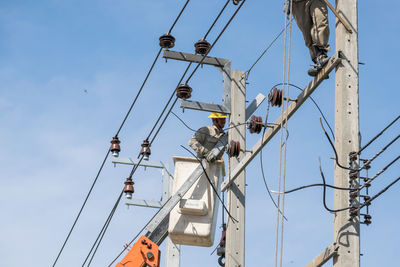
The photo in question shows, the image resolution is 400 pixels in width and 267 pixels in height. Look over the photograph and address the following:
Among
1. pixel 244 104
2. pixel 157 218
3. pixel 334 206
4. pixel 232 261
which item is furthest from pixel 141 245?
pixel 334 206

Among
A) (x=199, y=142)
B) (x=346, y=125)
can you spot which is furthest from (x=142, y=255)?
(x=346, y=125)

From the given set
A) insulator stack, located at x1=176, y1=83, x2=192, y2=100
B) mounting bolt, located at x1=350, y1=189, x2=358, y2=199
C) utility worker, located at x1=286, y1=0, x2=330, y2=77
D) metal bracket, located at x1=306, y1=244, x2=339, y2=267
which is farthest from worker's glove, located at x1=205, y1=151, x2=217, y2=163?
mounting bolt, located at x1=350, y1=189, x2=358, y2=199

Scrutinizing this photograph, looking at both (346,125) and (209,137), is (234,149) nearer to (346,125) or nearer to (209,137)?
(209,137)

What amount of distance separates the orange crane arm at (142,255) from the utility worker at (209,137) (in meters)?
1.48

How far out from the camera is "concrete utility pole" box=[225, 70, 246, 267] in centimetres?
1201

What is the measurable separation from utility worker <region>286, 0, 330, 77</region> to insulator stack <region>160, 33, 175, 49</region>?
2935 millimetres

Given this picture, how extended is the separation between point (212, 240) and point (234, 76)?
237 centimetres

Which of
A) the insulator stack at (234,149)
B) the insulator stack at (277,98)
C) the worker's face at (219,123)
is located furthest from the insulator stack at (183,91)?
the insulator stack at (277,98)

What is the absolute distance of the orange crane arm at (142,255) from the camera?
12891 mm

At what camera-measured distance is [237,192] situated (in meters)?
12.4

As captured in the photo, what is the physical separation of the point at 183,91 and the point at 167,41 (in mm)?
753

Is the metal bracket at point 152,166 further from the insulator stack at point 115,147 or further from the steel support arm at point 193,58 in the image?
the steel support arm at point 193,58

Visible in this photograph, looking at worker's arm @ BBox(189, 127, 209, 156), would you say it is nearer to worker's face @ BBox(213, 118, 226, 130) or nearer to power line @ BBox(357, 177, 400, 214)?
worker's face @ BBox(213, 118, 226, 130)

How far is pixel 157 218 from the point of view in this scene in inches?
522
